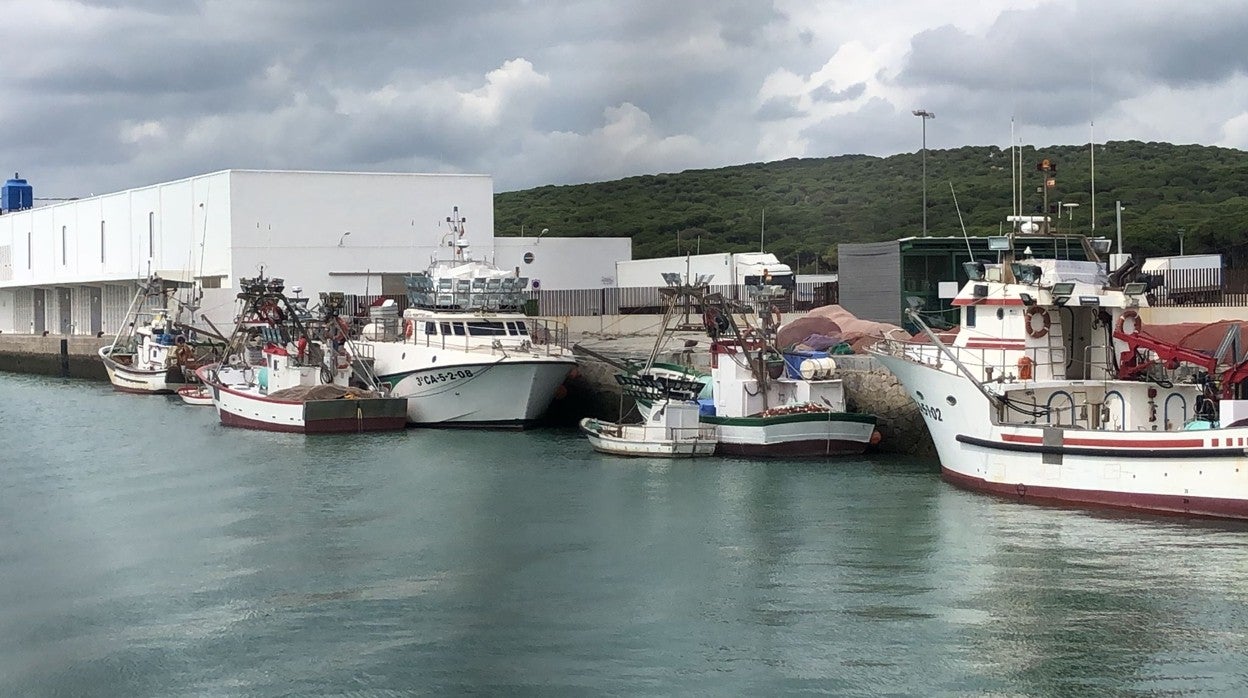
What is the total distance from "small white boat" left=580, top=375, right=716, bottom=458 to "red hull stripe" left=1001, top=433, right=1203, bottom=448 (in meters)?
8.69

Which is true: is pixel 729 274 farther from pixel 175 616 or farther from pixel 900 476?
pixel 175 616

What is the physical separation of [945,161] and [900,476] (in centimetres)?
11384

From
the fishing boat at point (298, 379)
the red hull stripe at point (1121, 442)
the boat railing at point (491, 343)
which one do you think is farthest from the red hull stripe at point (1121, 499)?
the fishing boat at point (298, 379)

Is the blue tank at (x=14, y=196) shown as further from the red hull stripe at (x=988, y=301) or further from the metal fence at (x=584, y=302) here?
the red hull stripe at (x=988, y=301)

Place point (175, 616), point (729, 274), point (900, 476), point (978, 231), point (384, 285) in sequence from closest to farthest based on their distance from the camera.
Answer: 1. point (175, 616)
2. point (900, 476)
3. point (729, 274)
4. point (384, 285)
5. point (978, 231)

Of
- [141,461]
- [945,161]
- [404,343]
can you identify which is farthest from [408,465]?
[945,161]

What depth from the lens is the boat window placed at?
1676 inches

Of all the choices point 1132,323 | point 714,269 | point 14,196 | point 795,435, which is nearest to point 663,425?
point 795,435

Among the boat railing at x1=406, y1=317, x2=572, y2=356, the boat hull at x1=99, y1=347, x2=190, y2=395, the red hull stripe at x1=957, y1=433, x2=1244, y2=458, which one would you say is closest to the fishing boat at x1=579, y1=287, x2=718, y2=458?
the boat railing at x1=406, y1=317, x2=572, y2=356

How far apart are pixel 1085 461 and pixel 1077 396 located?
244 cm

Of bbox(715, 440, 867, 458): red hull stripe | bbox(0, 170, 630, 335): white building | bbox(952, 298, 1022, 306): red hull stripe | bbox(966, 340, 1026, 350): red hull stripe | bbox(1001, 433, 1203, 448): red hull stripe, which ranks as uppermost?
bbox(0, 170, 630, 335): white building

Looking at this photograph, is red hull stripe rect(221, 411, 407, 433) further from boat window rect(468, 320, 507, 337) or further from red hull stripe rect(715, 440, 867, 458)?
red hull stripe rect(715, 440, 867, 458)

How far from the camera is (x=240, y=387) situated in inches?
1778

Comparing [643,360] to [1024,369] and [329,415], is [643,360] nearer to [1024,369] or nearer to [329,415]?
[329,415]
